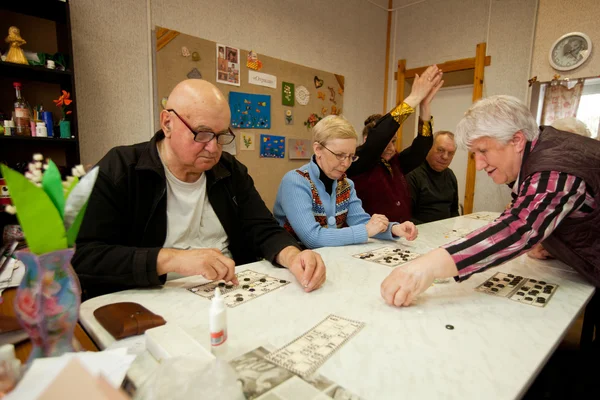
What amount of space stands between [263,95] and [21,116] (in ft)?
6.57

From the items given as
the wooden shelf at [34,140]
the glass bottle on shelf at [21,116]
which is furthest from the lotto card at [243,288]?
the glass bottle on shelf at [21,116]

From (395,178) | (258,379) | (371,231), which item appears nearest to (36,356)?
(258,379)

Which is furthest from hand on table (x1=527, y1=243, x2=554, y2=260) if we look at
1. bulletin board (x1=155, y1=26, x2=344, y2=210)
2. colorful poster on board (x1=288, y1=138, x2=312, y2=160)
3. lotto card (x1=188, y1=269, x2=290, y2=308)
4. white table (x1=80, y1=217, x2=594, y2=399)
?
colorful poster on board (x1=288, y1=138, x2=312, y2=160)

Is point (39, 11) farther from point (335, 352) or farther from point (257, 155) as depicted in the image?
point (335, 352)

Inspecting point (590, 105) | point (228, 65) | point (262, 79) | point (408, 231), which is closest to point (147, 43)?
point (228, 65)

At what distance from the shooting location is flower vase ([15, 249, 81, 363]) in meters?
0.61

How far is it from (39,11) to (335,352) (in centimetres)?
266

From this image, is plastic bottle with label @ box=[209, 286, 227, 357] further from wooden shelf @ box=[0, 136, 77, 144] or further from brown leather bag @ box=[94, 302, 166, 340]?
wooden shelf @ box=[0, 136, 77, 144]

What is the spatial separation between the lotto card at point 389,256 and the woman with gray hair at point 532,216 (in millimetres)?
348

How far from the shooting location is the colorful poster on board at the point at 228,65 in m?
3.18

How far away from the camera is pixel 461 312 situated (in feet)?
3.18

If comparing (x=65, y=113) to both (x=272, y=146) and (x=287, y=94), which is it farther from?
(x=287, y=94)

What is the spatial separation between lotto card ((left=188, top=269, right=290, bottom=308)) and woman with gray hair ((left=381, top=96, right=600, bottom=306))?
1.19 ft

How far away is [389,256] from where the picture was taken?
150 centimetres
